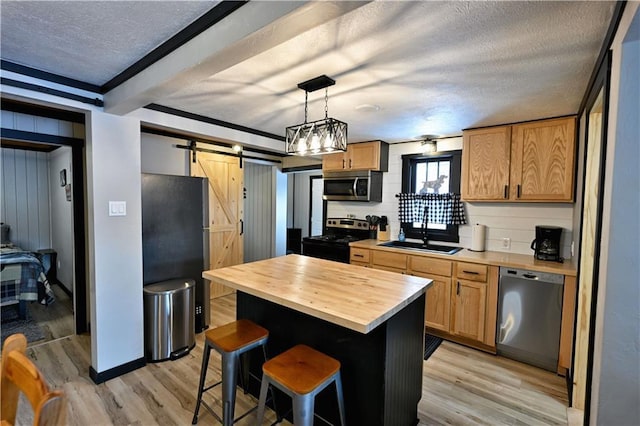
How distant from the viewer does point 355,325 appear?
4.33 feet

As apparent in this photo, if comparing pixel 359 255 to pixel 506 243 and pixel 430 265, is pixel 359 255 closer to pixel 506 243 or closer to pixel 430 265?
pixel 430 265

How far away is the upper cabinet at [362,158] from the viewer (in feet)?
13.1

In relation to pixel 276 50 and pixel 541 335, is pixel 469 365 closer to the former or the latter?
pixel 541 335

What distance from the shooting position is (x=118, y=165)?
96.0 inches

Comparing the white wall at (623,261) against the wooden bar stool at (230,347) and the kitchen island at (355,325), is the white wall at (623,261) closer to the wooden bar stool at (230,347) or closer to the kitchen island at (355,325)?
the kitchen island at (355,325)

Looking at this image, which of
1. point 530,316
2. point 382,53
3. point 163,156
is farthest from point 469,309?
point 163,156

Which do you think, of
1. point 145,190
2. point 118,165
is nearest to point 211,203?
point 145,190

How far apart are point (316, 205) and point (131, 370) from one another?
497cm

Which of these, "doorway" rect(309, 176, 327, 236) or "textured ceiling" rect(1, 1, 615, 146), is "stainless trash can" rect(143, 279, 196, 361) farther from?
"doorway" rect(309, 176, 327, 236)

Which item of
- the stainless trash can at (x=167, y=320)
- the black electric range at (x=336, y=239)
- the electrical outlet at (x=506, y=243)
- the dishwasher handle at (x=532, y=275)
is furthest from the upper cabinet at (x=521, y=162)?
the stainless trash can at (x=167, y=320)

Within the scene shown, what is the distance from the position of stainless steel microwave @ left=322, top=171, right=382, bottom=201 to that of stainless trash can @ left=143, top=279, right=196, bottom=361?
2.26 meters

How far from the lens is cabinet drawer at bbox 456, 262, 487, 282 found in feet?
9.61

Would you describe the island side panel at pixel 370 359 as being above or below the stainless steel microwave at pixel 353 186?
below

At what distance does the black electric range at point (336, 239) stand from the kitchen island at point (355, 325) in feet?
5.59
